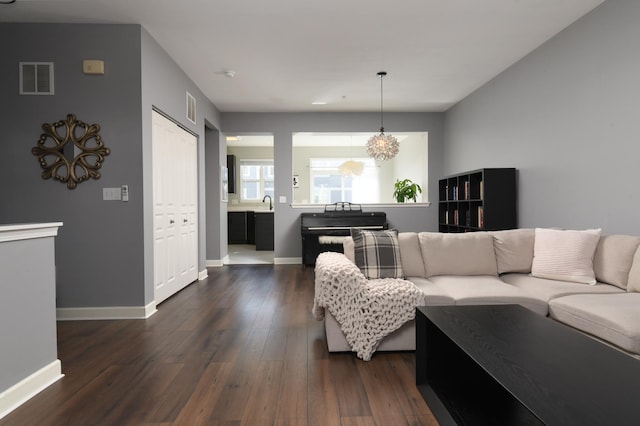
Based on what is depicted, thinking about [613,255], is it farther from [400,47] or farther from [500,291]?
[400,47]

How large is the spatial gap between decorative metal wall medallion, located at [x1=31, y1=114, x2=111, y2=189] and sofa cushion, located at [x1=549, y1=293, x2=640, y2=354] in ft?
12.2

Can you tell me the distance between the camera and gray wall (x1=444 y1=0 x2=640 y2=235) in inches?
111

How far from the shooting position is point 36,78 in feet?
10.7

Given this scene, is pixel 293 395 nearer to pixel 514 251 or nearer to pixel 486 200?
pixel 514 251

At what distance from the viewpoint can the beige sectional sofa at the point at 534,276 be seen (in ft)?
6.77

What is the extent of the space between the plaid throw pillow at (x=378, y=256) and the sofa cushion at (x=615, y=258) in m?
1.43

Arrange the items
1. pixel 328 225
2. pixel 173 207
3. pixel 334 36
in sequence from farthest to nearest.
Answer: pixel 328 225 < pixel 173 207 < pixel 334 36

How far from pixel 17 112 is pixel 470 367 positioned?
4072 millimetres

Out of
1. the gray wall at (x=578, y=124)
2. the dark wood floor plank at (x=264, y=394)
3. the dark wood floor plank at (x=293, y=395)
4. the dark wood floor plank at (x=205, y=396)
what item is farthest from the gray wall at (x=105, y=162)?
the gray wall at (x=578, y=124)

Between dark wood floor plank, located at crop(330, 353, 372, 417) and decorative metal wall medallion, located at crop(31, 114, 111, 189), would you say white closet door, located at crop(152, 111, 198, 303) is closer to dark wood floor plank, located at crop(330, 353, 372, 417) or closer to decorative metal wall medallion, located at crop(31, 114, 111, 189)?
decorative metal wall medallion, located at crop(31, 114, 111, 189)

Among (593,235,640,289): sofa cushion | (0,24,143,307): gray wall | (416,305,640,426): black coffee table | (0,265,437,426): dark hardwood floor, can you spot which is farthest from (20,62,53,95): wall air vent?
(593,235,640,289): sofa cushion

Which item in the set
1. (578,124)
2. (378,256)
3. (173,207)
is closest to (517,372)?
(378,256)

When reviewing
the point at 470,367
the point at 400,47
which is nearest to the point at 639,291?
the point at 470,367

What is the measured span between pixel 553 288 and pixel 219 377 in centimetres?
230
